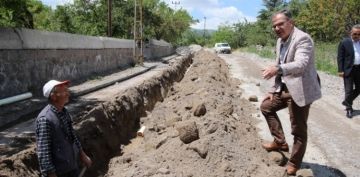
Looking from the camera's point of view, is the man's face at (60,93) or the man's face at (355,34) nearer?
the man's face at (60,93)

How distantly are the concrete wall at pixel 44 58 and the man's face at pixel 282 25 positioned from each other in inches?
351

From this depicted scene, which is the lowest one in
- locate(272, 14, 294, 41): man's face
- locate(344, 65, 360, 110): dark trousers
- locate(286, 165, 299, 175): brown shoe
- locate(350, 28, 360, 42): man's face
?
locate(286, 165, 299, 175): brown shoe

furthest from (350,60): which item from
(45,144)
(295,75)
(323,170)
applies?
(45,144)

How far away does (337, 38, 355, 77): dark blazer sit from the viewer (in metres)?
9.23

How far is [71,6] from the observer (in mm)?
35781

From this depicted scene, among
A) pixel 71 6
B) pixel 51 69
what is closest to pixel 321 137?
pixel 51 69

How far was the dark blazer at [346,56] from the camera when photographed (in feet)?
30.3

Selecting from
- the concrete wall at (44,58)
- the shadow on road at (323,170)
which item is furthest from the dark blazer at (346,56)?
the concrete wall at (44,58)

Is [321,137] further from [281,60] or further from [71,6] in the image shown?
[71,6]

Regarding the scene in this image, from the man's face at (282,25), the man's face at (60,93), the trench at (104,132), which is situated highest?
the man's face at (282,25)

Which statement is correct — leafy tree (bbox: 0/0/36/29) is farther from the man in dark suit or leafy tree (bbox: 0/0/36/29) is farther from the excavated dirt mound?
the man in dark suit

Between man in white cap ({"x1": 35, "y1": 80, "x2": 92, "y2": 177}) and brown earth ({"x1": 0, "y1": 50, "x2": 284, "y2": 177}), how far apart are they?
140 cm

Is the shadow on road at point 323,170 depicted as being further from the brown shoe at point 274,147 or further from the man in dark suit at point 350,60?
the man in dark suit at point 350,60

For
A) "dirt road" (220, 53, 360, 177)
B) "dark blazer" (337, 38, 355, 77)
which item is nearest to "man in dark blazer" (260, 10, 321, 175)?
"dirt road" (220, 53, 360, 177)
